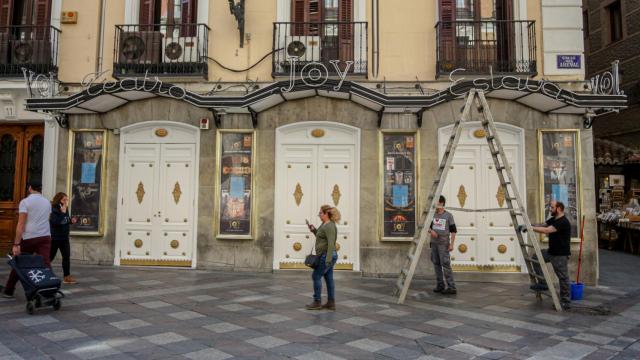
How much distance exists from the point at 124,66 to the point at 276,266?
590 centimetres

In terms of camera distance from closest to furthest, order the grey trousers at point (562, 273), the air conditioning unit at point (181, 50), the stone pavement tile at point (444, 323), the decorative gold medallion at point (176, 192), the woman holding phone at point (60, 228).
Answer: the stone pavement tile at point (444, 323) → the grey trousers at point (562, 273) → the woman holding phone at point (60, 228) → the decorative gold medallion at point (176, 192) → the air conditioning unit at point (181, 50)

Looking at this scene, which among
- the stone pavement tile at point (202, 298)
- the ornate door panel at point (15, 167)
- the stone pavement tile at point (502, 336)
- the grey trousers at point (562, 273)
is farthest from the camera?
the ornate door panel at point (15, 167)

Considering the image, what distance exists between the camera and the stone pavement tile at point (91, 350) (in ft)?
15.4

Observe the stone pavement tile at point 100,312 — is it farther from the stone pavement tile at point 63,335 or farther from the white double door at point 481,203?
the white double door at point 481,203

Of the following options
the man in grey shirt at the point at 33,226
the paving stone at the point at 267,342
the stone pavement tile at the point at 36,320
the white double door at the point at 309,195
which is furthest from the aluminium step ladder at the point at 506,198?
the man in grey shirt at the point at 33,226

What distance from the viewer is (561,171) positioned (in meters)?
9.90

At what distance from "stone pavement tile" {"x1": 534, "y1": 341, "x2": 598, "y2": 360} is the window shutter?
13.5m

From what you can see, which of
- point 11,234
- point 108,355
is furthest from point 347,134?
point 11,234

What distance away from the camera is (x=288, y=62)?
10305mm

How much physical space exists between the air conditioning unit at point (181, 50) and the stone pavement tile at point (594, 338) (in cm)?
→ 933

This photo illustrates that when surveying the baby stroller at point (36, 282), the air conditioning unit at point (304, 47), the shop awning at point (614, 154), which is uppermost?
the air conditioning unit at point (304, 47)

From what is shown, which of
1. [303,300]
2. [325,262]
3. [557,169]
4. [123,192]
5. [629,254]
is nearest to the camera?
[325,262]

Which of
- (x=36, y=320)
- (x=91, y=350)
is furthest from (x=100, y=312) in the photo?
(x=91, y=350)

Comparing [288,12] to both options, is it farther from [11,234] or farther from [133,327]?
[11,234]
